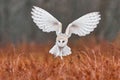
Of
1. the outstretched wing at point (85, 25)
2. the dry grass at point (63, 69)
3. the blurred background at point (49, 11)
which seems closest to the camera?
the outstretched wing at point (85, 25)

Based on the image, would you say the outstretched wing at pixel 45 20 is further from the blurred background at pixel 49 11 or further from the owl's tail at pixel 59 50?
the blurred background at pixel 49 11

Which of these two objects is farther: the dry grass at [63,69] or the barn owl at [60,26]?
the dry grass at [63,69]

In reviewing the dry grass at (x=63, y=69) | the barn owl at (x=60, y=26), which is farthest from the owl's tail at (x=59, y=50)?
the dry grass at (x=63, y=69)

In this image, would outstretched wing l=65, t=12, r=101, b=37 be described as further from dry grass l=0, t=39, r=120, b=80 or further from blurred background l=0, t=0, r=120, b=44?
blurred background l=0, t=0, r=120, b=44

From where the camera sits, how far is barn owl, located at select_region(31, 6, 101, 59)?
3.87 metres

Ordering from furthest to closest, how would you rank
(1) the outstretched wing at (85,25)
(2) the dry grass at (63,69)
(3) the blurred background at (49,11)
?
1. (3) the blurred background at (49,11)
2. (2) the dry grass at (63,69)
3. (1) the outstretched wing at (85,25)

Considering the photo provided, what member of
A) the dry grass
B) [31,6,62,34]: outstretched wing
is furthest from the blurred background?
[31,6,62,34]: outstretched wing

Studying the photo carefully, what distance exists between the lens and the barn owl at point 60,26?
3871 millimetres

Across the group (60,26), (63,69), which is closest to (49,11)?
(63,69)

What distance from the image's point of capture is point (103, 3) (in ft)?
35.4

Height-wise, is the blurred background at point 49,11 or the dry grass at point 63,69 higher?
the dry grass at point 63,69

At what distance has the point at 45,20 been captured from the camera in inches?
154

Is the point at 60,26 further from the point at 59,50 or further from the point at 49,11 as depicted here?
the point at 49,11

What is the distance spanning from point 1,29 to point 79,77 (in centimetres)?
725
